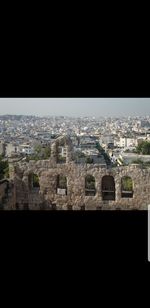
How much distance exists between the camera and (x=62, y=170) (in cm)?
1076

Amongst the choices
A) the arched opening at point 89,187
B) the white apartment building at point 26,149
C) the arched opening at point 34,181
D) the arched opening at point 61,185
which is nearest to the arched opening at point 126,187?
the arched opening at point 89,187

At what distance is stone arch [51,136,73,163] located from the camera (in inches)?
432

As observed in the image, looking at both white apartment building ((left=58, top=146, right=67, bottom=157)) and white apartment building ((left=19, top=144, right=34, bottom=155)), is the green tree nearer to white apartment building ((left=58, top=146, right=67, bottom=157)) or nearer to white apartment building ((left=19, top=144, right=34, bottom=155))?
white apartment building ((left=58, top=146, right=67, bottom=157))

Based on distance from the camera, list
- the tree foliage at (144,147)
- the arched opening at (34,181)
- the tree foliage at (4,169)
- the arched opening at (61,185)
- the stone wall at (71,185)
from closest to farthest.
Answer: the stone wall at (71,185)
the arched opening at (61,185)
the arched opening at (34,181)
the tree foliage at (4,169)
the tree foliage at (144,147)

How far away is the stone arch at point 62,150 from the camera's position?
11.0m

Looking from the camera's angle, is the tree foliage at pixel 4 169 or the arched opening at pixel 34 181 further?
the tree foliage at pixel 4 169

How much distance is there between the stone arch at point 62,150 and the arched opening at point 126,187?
1.45 meters

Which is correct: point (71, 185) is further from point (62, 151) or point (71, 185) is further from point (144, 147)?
point (144, 147)

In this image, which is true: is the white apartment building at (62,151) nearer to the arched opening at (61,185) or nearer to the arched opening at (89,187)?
the arched opening at (61,185)

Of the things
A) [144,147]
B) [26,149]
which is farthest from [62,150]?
[144,147]

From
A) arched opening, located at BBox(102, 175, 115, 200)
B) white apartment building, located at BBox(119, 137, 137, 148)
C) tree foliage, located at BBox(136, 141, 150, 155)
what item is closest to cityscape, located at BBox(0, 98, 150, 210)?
arched opening, located at BBox(102, 175, 115, 200)
